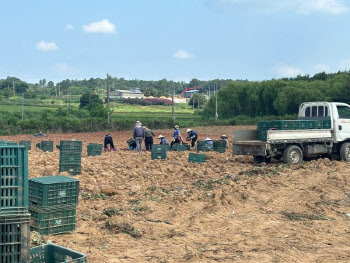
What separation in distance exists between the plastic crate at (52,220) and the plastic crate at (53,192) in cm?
9

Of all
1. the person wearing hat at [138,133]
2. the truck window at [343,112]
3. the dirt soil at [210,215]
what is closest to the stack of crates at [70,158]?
the dirt soil at [210,215]

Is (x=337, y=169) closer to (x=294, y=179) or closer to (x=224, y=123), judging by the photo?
(x=294, y=179)

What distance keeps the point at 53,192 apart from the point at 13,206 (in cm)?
211

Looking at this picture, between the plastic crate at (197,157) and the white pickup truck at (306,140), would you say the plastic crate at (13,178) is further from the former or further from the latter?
the white pickup truck at (306,140)

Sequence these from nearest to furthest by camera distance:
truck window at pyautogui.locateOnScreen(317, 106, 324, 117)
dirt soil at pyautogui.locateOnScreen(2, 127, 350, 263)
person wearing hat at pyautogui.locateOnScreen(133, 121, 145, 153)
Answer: dirt soil at pyautogui.locateOnScreen(2, 127, 350, 263) → truck window at pyautogui.locateOnScreen(317, 106, 324, 117) → person wearing hat at pyautogui.locateOnScreen(133, 121, 145, 153)

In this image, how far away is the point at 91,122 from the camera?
4681cm

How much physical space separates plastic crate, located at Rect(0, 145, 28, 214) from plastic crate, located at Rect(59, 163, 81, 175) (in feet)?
27.0

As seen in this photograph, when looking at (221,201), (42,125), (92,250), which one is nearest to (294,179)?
(221,201)

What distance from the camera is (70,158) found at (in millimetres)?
13773

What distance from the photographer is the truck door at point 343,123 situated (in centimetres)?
1742

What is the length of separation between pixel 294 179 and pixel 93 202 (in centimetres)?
582

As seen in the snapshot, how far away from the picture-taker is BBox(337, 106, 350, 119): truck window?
17562mm

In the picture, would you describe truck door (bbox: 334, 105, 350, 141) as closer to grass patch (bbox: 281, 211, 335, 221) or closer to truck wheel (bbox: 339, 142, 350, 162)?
truck wheel (bbox: 339, 142, 350, 162)

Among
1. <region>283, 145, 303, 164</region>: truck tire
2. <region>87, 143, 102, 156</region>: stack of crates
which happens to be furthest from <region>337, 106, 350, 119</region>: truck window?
<region>87, 143, 102, 156</region>: stack of crates
